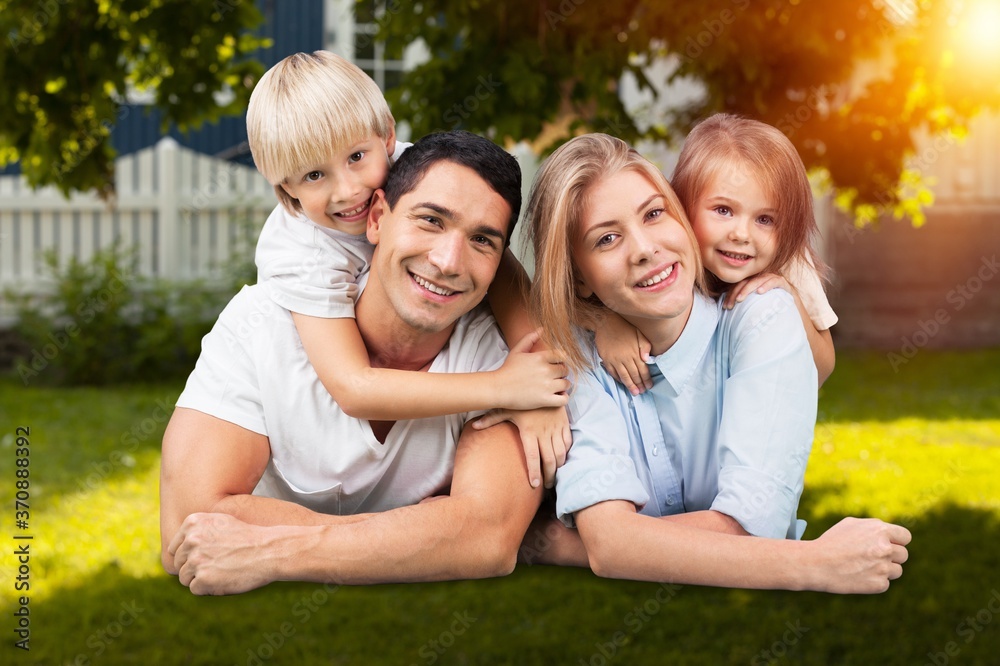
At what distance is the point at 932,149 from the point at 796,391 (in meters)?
8.83

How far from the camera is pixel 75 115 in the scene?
5.12m

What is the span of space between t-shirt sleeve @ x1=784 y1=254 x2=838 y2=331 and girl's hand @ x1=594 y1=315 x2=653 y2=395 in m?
0.41

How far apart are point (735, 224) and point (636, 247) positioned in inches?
10.6

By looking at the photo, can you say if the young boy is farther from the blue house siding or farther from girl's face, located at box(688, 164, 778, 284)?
the blue house siding

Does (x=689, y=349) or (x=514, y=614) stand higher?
(x=689, y=349)

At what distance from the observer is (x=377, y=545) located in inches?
89.7

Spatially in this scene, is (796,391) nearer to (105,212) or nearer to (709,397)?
(709,397)

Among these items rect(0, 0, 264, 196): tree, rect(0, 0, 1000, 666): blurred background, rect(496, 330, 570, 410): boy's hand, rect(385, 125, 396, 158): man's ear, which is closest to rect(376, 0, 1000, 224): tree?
rect(0, 0, 1000, 666): blurred background

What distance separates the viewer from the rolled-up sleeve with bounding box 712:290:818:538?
235 cm

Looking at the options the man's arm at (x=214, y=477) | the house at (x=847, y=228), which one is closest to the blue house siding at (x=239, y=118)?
the house at (x=847, y=228)

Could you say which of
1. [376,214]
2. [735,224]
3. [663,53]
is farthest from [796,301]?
[663,53]

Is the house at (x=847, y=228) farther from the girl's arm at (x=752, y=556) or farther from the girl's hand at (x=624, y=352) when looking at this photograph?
the girl's arm at (x=752, y=556)

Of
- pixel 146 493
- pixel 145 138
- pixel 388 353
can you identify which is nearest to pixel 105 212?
pixel 145 138

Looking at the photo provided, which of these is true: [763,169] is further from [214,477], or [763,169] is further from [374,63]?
[374,63]
